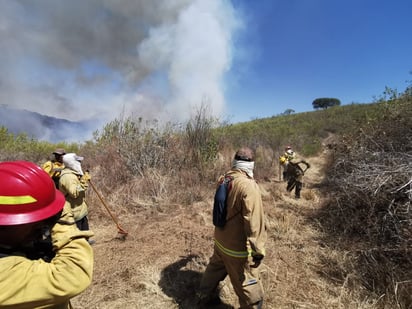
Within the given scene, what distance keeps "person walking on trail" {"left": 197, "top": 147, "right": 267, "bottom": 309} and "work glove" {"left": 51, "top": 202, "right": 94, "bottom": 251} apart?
1.47m

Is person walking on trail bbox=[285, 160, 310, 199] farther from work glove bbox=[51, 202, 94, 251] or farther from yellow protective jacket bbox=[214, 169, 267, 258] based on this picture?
work glove bbox=[51, 202, 94, 251]

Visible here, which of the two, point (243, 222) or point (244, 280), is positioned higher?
point (243, 222)

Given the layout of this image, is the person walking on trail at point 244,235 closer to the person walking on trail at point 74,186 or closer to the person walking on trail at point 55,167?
the person walking on trail at point 74,186

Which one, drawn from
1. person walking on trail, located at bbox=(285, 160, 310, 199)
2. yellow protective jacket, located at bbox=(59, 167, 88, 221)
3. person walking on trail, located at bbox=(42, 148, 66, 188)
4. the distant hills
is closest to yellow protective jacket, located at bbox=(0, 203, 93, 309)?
yellow protective jacket, located at bbox=(59, 167, 88, 221)

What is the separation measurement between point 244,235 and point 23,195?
6.19 feet

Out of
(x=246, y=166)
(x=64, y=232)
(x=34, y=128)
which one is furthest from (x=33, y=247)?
(x=34, y=128)

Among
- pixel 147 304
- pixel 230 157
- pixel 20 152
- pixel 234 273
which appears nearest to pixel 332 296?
pixel 234 273

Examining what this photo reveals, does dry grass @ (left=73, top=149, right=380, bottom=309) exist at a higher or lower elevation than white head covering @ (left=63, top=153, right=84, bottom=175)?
lower

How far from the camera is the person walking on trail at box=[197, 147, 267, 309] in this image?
2137 mm

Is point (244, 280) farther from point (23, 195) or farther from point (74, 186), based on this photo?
point (74, 186)

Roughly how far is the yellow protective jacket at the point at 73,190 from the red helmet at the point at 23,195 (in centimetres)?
266

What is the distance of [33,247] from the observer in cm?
98

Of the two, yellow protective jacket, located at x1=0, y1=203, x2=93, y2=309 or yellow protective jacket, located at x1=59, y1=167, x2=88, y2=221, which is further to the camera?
yellow protective jacket, located at x1=59, y1=167, x2=88, y2=221

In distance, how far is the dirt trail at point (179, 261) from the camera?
2887 mm
